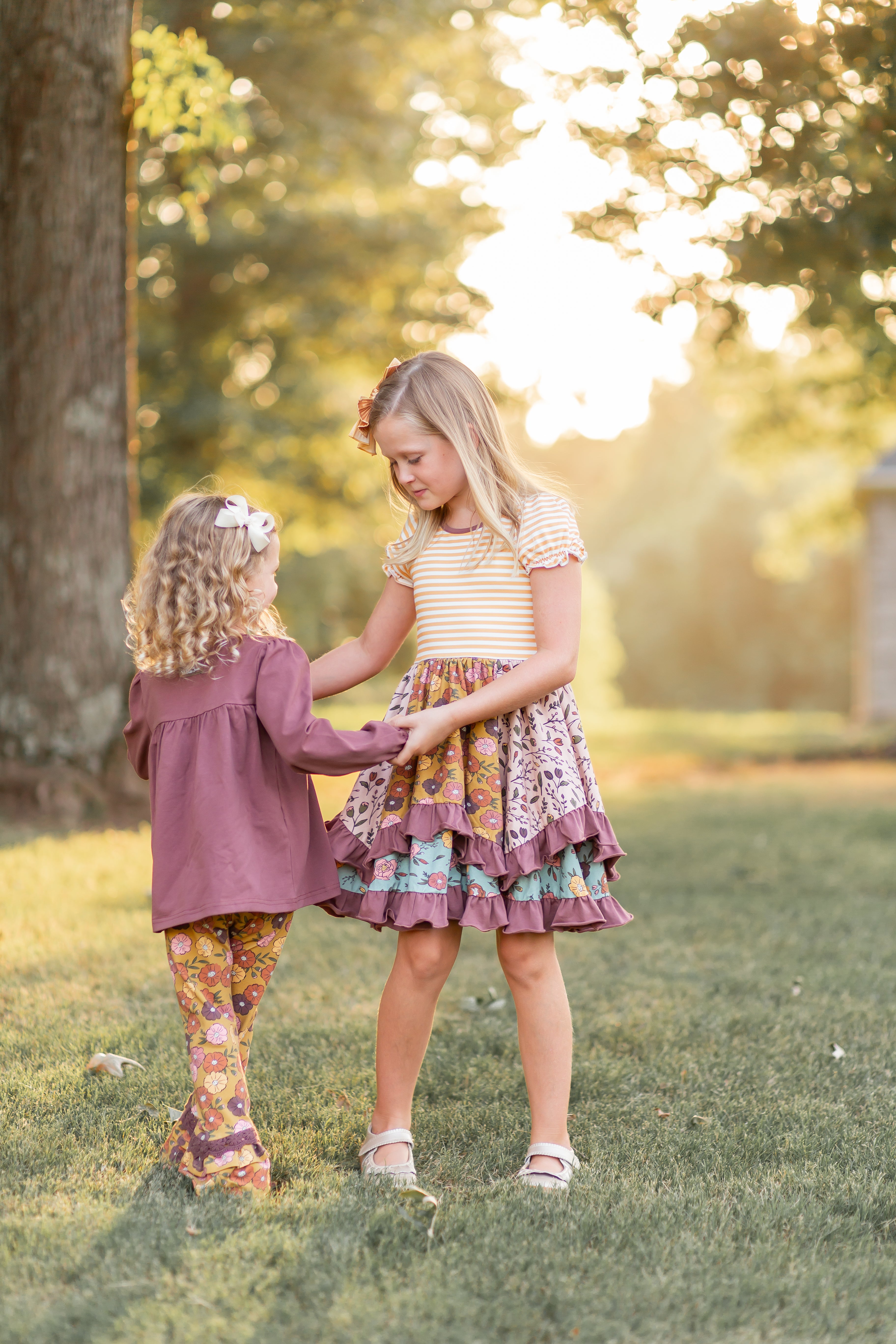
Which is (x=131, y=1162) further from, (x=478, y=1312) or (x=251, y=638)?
(x=251, y=638)

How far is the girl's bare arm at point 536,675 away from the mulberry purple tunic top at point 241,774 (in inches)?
2.2

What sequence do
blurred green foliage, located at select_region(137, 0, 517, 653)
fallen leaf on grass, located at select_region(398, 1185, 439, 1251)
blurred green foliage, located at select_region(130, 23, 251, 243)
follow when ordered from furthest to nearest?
blurred green foliage, located at select_region(137, 0, 517, 653)
blurred green foliage, located at select_region(130, 23, 251, 243)
fallen leaf on grass, located at select_region(398, 1185, 439, 1251)

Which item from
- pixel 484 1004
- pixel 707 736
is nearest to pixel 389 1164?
pixel 484 1004

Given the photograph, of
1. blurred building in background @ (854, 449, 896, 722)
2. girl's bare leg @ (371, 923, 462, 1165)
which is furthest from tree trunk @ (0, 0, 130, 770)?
blurred building in background @ (854, 449, 896, 722)

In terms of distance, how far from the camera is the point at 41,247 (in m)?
5.82

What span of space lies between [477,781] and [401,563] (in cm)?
60

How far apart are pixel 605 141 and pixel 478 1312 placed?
5940 millimetres

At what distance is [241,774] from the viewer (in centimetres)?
249

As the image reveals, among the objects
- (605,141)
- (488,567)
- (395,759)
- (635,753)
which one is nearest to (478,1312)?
(395,759)


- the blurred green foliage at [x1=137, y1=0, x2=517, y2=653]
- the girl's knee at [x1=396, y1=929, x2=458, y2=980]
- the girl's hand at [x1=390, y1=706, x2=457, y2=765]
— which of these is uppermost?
the blurred green foliage at [x1=137, y1=0, x2=517, y2=653]

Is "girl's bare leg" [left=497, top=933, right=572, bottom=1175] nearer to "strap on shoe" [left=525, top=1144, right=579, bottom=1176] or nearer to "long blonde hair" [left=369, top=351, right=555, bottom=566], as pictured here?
"strap on shoe" [left=525, top=1144, right=579, bottom=1176]

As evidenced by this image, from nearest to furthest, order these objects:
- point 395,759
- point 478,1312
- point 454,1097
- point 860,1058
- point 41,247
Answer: point 478,1312
point 395,759
point 454,1097
point 860,1058
point 41,247

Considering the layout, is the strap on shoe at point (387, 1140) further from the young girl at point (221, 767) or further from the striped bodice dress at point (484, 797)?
the striped bodice dress at point (484, 797)

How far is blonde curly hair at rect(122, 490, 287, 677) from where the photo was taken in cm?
249
